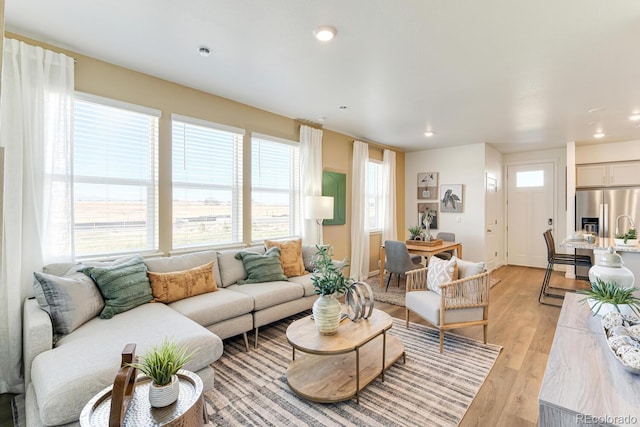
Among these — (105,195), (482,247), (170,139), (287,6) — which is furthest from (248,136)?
(482,247)

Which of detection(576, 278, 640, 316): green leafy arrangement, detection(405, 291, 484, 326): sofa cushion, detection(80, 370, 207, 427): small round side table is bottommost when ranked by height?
detection(405, 291, 484, 326): sofa cushion

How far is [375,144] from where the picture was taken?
5945 millimetres

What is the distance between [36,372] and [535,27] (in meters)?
→ 3.84

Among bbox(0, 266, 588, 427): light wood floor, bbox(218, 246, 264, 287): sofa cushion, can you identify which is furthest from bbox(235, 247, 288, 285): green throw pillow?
bbox(0, 266, 588, 427): light wood floor

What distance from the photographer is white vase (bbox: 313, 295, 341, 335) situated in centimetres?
225

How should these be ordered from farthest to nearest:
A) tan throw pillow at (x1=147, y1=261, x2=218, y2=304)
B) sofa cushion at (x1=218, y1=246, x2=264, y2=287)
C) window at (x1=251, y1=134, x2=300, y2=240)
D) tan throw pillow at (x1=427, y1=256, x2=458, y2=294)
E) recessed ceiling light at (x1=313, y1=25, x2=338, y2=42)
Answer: window at (x1=251, y1=134, x2=300, y2=240) → sofa cushion at (x1=218, y1=246, x2=264, y2=287) → tan throw pillow at (x1=427, y1=256, x2=458, y2=294) → tan throw pillow at (x1=147, y1=261, x2=218, y2=304) → recessed ceiling light at (x1=313, y1=25, x2=338, y2=42)

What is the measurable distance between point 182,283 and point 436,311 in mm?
2398

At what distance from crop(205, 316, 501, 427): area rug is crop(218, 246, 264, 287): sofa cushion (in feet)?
2.12

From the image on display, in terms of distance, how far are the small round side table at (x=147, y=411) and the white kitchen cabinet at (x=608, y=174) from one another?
733 cm

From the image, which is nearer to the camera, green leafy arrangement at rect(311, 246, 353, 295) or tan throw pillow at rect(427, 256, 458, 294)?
green leafy arrangement at rect(311, 246, 353, 295)

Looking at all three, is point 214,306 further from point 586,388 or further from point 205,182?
point 586,388

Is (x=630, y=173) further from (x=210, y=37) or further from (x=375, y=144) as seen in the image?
(x=210, y=37)

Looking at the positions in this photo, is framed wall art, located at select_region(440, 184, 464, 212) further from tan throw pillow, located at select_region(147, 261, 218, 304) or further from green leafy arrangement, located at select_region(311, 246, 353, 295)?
tan throw pillow, located at select_region(147, 261, 218, 304)

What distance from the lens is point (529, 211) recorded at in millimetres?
6594
